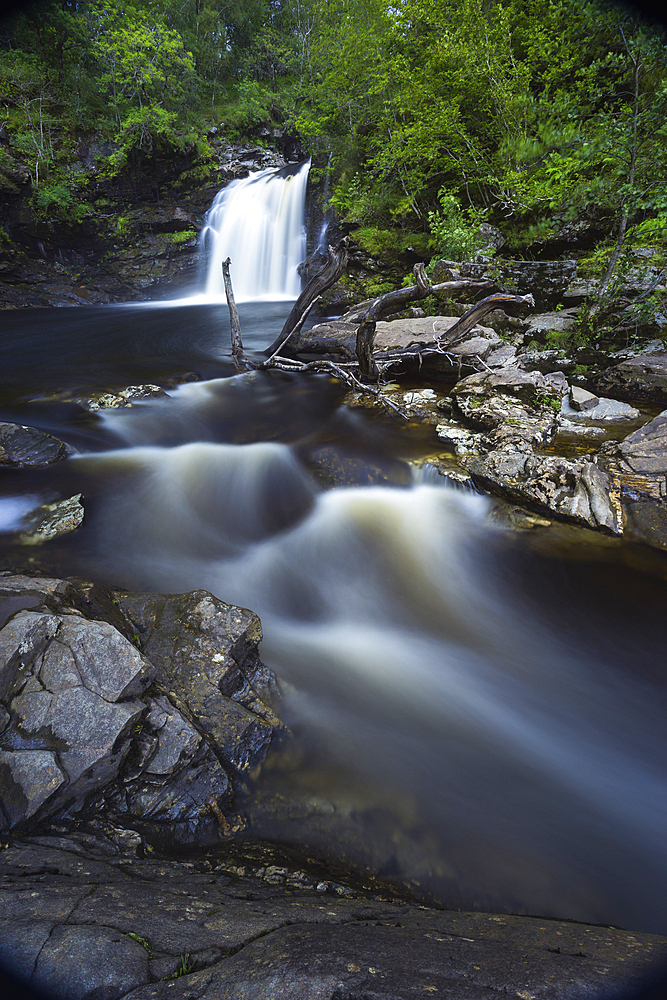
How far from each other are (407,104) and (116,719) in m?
13.5

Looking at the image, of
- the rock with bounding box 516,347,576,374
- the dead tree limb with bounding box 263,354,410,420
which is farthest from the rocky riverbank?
the rock with bounding box 516,347,576,374

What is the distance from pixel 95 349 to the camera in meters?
10.6

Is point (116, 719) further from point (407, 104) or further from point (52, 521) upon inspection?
point (407, 104)

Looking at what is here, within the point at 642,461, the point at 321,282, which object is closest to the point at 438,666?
the point at 642,461

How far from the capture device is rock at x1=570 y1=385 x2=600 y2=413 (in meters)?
6.22

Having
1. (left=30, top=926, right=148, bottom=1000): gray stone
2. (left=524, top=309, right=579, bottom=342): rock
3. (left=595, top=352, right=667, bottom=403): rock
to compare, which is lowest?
(left=30, top=926, right=148, bottom=1000): gray stone

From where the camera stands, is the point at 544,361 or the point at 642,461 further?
the point at 544,361

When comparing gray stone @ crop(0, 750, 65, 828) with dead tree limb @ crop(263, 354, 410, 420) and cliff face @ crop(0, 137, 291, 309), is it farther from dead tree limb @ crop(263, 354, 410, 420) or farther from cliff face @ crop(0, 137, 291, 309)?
cliff face @ crop(0, 137, 291, 309)

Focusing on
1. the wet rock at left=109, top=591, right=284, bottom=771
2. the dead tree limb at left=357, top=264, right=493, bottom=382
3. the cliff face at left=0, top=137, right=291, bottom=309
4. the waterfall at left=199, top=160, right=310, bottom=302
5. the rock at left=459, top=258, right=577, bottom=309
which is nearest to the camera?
the wet rock at left=109, top=591, right=284, bottom=771

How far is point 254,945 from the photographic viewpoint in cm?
117

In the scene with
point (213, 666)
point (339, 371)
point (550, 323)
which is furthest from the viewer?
point (550, 323)

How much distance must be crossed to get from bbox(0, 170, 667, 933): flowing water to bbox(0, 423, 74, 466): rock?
17 cm

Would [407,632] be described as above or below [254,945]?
below

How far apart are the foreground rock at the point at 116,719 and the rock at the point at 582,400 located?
6071 millimetres
